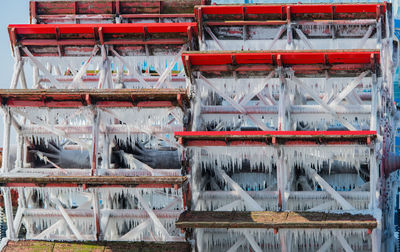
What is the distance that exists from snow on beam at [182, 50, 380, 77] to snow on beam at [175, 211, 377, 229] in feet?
20.2

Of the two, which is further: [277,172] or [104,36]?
[104,36]

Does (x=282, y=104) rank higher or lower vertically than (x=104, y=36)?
lower

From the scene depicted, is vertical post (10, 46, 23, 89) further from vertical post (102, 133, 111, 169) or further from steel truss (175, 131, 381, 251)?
steel truss (175, 131, 381, 251)

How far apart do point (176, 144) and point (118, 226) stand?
5700 mm

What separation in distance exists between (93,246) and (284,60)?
11.1m

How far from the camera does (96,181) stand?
3042cm

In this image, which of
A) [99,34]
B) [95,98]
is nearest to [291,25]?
[99,34]

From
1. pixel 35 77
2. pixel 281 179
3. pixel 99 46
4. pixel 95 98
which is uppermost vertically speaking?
pixel 99 46

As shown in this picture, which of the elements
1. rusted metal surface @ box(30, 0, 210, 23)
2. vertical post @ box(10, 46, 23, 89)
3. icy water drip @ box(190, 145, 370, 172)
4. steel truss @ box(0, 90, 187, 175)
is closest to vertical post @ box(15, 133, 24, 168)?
steel truss @ box(0, 90, 187, 175)

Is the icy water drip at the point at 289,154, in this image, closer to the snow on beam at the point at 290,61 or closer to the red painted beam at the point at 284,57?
the snow on beam at the point at 290,61

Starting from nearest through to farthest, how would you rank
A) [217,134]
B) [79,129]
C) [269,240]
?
[217,134] < [269,240] < [79,129]

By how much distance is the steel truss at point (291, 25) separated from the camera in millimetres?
35906

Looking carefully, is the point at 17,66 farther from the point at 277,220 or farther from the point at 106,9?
the point at 277,220

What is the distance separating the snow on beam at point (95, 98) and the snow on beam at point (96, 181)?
3.03 metres
